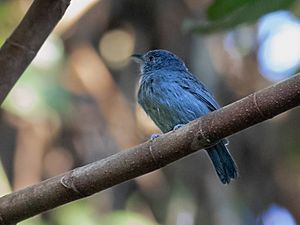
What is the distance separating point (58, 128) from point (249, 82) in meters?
1.56

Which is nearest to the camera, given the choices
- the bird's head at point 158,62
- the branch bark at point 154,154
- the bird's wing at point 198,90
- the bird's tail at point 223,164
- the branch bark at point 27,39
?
the branch bark at point 154,154

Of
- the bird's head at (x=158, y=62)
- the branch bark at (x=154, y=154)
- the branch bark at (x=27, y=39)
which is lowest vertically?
the branch bark at (x=154, y=154)

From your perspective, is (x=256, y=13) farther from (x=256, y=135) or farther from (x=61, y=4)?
(x=256, y=135)

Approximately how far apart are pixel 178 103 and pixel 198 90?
0.70 ft

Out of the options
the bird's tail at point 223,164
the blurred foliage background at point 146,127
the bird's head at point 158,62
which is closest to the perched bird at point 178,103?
the bird's tail at point 223,164

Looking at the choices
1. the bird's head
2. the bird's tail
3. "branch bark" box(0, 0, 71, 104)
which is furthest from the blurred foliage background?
"branch bark" box(0, 0, 71, 104)

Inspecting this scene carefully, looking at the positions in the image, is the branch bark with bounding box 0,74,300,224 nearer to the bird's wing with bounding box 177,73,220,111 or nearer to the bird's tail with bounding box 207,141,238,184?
the bird's tail with bounding box 207,141,238,184

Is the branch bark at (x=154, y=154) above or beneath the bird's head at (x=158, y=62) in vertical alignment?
beneath

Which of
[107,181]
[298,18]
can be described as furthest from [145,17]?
[107,181]

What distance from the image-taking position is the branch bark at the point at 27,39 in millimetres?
2596

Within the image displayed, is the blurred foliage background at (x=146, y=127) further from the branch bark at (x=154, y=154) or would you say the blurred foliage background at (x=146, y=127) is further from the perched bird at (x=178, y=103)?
the branch bark at (x=154, y=154)

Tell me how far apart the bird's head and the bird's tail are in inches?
34.2

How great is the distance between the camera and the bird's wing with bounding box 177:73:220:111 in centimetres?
413

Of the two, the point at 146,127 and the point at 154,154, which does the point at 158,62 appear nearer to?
the point at 146,127
